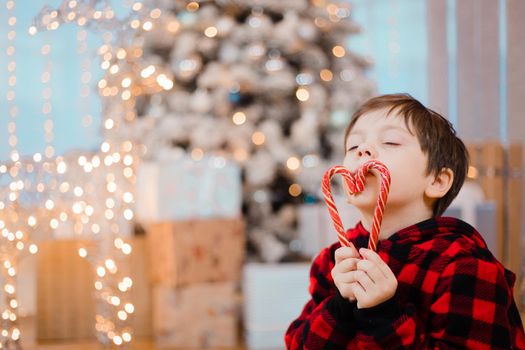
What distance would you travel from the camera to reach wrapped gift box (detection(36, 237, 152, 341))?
3838 mm

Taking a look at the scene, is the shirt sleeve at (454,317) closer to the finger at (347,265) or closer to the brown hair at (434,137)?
the finger at (347,265)

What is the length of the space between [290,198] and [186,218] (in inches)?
40.4

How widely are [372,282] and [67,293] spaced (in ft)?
9.99

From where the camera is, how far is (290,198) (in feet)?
14.8

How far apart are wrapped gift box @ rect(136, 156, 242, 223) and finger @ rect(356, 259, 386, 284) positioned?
8.57 ft

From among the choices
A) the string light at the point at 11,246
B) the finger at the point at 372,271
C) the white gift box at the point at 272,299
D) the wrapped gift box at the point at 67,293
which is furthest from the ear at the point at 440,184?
the wrapped gift box at the point at 67,293

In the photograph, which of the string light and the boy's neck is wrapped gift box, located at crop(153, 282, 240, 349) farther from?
the boy's neck

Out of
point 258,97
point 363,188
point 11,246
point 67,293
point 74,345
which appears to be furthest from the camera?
point 258,97

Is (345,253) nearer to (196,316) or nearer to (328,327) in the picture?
(328,327)

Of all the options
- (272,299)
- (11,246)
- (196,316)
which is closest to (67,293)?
(196,316)

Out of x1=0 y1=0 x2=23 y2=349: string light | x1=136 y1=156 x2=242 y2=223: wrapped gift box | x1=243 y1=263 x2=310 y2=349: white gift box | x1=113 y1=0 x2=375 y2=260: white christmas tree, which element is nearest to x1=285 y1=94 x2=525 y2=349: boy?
x1=0 y1=0 x2=23 y2=349: string light

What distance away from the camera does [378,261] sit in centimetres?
106

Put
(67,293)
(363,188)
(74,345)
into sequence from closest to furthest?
(363,188) < (74,345) < (67,293)

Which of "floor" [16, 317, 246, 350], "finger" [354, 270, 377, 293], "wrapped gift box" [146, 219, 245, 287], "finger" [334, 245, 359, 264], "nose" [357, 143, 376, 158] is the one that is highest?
"nose" [357, 143, 376, 158]
